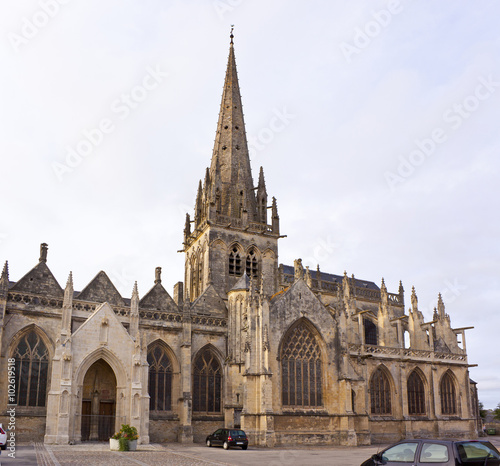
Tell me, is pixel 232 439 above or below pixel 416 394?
below

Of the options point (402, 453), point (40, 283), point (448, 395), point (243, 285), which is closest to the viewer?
point (402, 453)

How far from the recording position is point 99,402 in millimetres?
26484

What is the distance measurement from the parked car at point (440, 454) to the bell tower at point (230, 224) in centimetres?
2560

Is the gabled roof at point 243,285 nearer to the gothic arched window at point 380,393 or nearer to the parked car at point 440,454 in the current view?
the gothic arched window at point 380,393

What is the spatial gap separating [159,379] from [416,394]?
56.3ft

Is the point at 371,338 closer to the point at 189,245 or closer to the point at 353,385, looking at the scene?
the point at 353,385

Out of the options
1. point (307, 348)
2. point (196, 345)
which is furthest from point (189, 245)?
point (307, 348)

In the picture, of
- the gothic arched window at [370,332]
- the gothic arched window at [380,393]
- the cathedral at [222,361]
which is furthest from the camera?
the gothic arched window at [370,332]

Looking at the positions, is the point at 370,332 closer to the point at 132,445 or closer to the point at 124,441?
the point at 132,445

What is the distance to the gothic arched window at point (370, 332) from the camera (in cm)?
4412

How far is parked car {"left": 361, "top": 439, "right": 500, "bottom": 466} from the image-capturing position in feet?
31.5

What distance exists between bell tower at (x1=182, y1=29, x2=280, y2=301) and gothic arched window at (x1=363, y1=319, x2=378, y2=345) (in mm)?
10250

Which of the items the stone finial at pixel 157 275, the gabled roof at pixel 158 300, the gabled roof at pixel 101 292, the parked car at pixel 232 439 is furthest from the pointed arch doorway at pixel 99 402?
the stone finial at pixel 157 275

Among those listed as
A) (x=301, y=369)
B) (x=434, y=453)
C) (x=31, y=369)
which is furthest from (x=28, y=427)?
(x=434, y=453)
